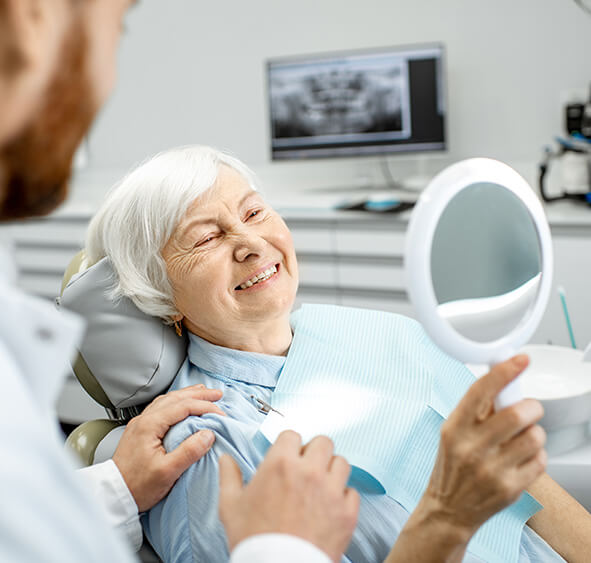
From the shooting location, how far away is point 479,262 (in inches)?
35.4

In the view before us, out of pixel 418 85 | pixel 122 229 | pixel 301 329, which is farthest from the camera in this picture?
pixel 418 85

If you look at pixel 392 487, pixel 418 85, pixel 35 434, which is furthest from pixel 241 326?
pixel 418 85

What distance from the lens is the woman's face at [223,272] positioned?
1338 mm

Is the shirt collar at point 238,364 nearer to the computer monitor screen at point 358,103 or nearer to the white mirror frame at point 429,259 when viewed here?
the white mirror frame at point 429,259

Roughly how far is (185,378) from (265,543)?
2.24 ft

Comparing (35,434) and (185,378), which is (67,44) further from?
(185,378)

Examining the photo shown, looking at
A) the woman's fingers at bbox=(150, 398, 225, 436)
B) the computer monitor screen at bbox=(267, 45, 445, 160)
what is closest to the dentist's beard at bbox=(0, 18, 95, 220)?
the woman's fingers at bbox=(150, 398, 225, 436)

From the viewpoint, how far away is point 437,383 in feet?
4.69

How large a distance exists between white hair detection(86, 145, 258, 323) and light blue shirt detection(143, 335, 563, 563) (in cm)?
21

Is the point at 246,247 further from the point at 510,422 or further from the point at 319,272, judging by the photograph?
the point at 319,272

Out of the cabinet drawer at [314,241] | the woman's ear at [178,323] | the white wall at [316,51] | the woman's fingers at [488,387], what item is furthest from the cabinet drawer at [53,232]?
the woman's fingers at [488,387]

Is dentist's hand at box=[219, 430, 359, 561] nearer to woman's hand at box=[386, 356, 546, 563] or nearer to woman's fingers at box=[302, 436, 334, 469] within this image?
woman's fingers at box=[302, 436, 334, 469]

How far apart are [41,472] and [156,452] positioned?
58 cm

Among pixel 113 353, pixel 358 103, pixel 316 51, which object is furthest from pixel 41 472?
pixel 316 51
